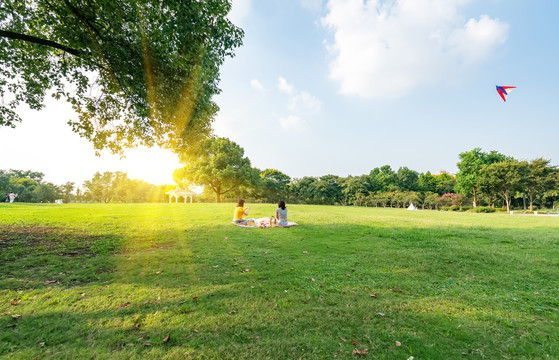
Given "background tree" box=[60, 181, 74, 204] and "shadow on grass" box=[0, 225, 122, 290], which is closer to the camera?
"shadow on grass" box=[0, 225, 122, 290]

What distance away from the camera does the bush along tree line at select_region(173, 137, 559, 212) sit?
138 ft

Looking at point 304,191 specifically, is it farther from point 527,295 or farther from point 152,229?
point 527,295

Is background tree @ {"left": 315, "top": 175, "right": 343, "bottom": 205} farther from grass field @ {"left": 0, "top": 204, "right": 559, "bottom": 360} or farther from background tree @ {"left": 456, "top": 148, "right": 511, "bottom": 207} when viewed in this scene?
grass field @ {"left": 0, "top": 204, "right": 559, "bottom": 360}

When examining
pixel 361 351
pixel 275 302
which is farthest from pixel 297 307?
pixel 361 351

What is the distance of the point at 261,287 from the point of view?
14.3 ft

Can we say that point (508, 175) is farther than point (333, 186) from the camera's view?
No

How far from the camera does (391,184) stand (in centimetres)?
7688

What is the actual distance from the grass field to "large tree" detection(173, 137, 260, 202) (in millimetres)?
33471

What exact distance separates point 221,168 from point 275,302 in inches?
1562

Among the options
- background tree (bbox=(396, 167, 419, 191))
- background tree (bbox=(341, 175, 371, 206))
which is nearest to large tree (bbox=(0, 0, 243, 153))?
background tree (bbox=(341, 175, 371, 206))

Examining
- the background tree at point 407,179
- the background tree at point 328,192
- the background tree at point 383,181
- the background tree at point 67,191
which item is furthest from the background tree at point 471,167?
the background tree at point 67,191

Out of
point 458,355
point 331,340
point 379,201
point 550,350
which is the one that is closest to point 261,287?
point 331,340

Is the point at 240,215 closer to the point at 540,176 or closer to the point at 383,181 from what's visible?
the point at 540,176

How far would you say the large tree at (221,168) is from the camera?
4053 centimetres
